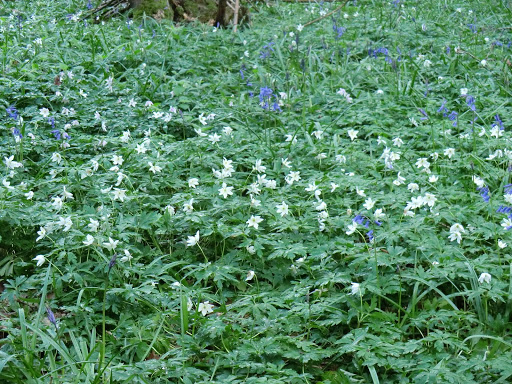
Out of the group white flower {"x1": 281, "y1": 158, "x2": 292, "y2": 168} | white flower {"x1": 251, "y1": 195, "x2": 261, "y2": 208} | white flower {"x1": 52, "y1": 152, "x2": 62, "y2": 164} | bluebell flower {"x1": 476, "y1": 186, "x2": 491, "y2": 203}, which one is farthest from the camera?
white flower {"x1": 52, "y1": 152, "x2": 62, "y2": 164}

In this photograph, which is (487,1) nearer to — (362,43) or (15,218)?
(362,43)

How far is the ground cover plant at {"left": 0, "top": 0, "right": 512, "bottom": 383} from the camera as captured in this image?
2381mm

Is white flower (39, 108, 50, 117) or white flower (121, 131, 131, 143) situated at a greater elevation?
white flower (39, 108, 50, 117)

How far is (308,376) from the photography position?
2283 millimetres

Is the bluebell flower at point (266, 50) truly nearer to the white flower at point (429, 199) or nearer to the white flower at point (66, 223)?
the white flower at point (429, 199)

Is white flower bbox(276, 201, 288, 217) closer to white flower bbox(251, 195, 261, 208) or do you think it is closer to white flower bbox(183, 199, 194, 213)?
white flower bbox(251, 195, 261, 208)

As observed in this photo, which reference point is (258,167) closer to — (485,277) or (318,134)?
(318,134)

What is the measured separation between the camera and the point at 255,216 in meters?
3.13

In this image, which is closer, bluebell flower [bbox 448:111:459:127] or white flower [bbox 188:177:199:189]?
white flower [bbox 188:177:199:189]

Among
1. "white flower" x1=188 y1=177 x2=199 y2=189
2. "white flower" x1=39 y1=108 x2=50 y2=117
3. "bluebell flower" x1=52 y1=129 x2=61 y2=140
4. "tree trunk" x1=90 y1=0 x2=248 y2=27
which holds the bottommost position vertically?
"white flower" x1=188 y1=177 x2=199 y2=189

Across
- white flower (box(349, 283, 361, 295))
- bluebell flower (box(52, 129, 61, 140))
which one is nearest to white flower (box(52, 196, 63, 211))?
bluebell flower (box(52, 129, 61, 140))

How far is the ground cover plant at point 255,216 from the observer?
238 cm

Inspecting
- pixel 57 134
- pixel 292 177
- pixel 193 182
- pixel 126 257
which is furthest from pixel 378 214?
pixel 57 134

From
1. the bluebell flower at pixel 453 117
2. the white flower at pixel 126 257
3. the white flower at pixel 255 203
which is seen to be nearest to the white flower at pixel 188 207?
the white flower at pixel 255 203
